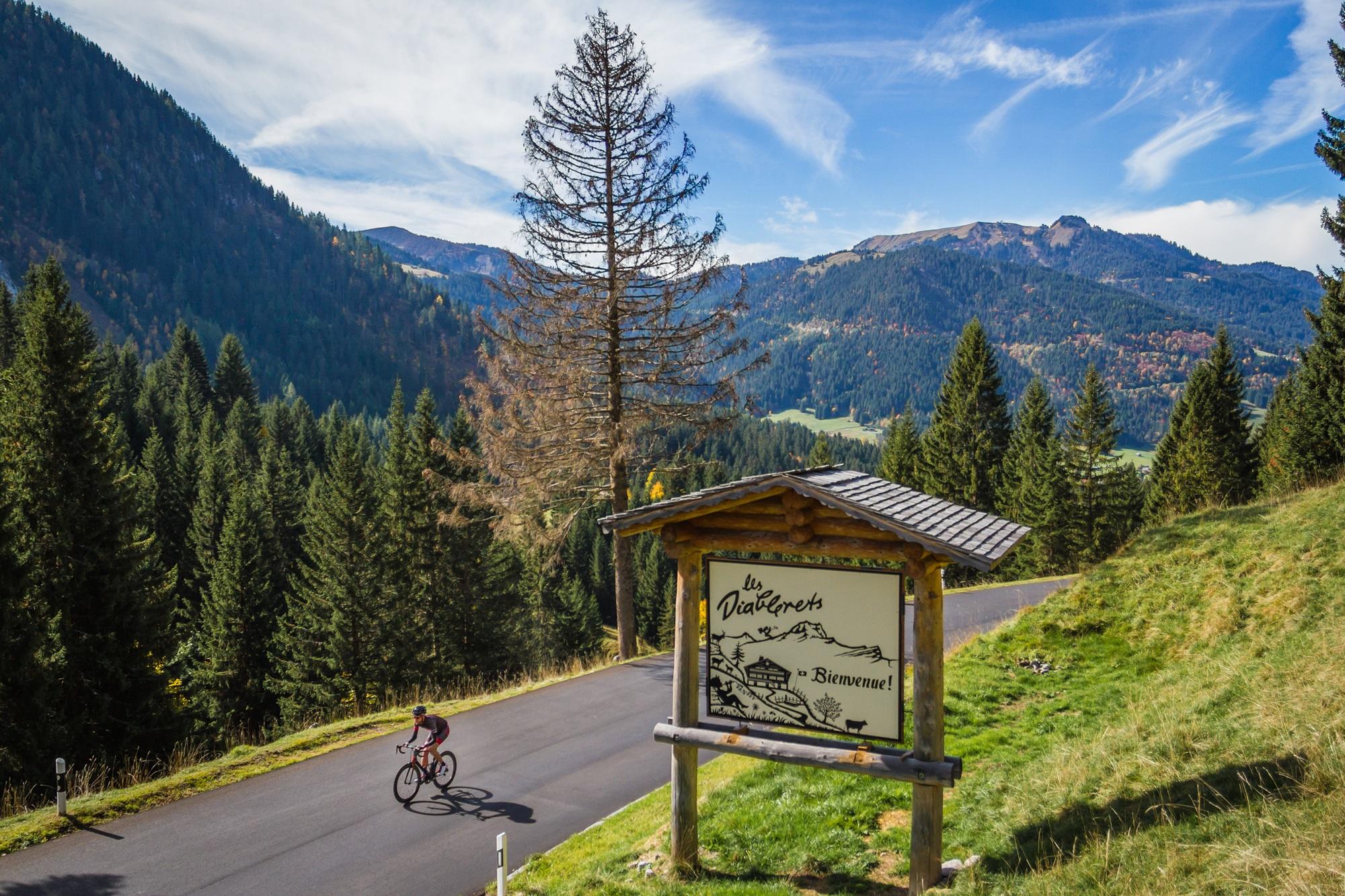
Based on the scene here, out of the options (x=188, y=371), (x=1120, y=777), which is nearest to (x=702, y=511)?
(x=1120, y=777)

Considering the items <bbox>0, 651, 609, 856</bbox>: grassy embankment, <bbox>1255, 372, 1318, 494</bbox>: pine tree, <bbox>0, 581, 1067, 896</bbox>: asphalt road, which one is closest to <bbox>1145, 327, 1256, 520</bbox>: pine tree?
<bbox>1255, 372, 1318, 494</bbox>: pine tree

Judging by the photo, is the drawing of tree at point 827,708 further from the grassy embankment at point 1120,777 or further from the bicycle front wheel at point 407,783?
the bicycle front wheel at point 407,783

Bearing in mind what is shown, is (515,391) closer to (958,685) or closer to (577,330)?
(577,330)

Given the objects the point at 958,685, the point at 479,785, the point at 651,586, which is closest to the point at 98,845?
the point at 479,785

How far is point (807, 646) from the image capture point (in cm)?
747

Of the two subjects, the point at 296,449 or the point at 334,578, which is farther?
the point at 296,449

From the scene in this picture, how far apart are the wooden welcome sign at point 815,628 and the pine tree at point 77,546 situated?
1852 cm

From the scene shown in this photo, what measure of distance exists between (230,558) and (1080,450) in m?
48.1

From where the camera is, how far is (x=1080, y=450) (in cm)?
4794

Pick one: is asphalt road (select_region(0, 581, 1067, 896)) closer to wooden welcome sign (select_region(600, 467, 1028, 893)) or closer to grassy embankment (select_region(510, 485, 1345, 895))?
grassy embankment (select_region(510, 485, 1345, 895))

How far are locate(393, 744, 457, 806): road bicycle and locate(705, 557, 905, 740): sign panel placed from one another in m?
5.46

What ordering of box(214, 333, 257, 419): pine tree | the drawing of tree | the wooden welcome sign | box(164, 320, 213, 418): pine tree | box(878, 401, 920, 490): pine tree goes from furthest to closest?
1. box(214, 333, 257, 419): pine tree
2. box(164, 320, 213, 418): pine tree
3. box(878, 401, 920, 490): pine tree
4. the drawing of tree
5. the wooden welcome sign

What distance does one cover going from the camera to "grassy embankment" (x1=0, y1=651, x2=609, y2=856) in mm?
9721

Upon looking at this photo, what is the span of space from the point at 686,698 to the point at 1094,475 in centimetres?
4816
